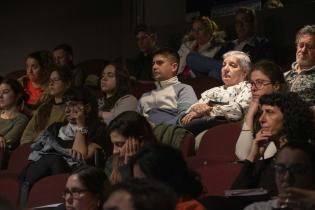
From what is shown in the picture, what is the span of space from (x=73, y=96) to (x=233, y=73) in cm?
78

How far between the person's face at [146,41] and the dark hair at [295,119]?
8.43 ft

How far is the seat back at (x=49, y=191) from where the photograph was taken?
3041mm

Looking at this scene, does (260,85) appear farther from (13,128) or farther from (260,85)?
(13,128)

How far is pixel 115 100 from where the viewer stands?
13.3 feet

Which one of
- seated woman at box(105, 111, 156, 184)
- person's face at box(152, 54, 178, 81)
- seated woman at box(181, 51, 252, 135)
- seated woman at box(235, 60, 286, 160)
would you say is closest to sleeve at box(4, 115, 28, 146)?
person's face at box(152, 54, 178, 81)

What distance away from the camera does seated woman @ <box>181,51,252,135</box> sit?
138 inches

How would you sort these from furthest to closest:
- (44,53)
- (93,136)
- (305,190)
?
(44,53)
(93,136)
(305,190)

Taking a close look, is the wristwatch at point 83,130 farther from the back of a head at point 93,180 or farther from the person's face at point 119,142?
the back of a head at point 93,180

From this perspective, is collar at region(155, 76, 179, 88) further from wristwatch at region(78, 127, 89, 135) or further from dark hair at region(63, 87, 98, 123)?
wristwatch at region(78, 127, 89, 135)

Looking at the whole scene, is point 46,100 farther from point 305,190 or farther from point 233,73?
point 305,190

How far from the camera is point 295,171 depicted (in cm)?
204

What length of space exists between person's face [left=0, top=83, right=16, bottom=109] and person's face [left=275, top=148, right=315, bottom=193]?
2.50 metres

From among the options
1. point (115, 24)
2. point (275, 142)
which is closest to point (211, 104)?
point (275, 142)

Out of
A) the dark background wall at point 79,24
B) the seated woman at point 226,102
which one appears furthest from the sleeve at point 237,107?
the dark background wall at point 79,24
